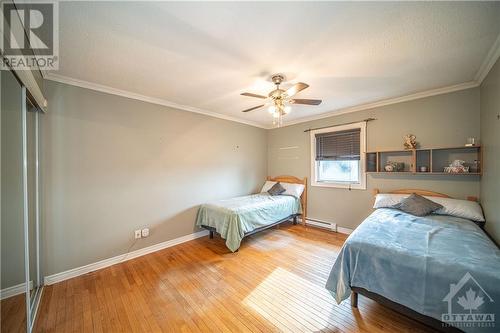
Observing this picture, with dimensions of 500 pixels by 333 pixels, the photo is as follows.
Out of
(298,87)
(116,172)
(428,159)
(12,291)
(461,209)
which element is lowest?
(12,291)

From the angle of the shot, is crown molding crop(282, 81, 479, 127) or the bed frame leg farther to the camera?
crown molding crop(282, 81, 479, 127)

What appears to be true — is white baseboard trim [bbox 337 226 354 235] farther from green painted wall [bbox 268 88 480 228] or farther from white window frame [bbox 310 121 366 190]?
white window frame [bbox 310 121 366 190]

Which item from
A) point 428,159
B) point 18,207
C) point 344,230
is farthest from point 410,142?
point 18,207

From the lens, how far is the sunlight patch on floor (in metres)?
1.68

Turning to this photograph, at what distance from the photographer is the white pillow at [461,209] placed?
235 centimetres

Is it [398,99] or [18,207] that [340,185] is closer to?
[398,99]

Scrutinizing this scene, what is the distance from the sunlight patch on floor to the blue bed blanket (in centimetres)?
24

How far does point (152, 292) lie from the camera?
6.82 ft

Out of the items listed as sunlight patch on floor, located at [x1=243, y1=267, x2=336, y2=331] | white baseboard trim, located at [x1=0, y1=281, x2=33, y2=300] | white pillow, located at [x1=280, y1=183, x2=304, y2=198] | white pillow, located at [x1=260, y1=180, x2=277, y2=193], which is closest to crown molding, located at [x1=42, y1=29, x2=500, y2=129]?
white pillow, located at [x1=280, y1=183, x2=304, y2=198]

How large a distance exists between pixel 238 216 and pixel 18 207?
243 centimetres

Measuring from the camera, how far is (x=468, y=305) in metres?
1.25

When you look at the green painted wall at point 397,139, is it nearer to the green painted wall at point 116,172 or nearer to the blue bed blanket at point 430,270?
the blue bed blanket at point 430,270

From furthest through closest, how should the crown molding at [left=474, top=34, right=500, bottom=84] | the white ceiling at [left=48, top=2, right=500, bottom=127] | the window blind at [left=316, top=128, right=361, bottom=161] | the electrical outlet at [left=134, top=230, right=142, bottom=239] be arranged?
1. the window blind at [left=316, top=128, right=361, bottom=161]
2. the electrical outlet at [left=134, top=230, right=142, bottom=239]
3. the crown molding at [left=474, top=34, right=500, bottom=84]
4. the white ceiling at [left=48, top=2, right=500, bottom=127]

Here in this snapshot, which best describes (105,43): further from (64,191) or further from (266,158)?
(266,158)
